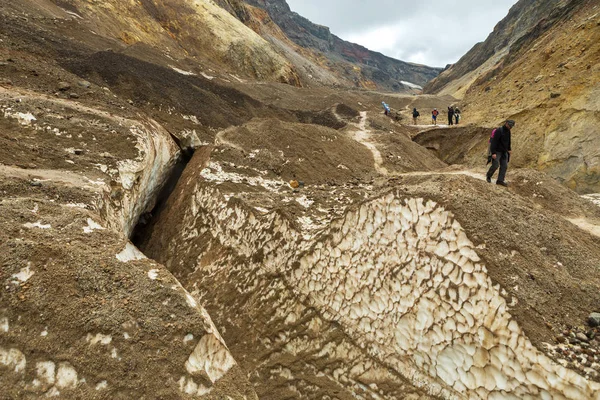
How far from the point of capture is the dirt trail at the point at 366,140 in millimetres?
13059

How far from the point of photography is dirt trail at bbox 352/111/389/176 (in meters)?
13.1

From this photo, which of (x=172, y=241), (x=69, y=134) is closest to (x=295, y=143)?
(x=172, y=241)

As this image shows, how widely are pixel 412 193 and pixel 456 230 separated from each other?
36.6 inches

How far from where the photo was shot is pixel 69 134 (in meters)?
7.37

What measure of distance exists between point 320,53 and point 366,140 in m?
93.6

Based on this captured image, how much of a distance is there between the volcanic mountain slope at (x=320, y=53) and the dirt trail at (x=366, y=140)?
2999 cm

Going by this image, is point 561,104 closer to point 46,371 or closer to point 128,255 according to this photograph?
point 128,255

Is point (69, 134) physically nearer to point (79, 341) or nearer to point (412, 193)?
point (79, 341)

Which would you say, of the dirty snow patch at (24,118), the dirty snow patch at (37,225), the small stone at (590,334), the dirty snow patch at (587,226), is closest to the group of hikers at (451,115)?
the dirty snow patch at (587,226)

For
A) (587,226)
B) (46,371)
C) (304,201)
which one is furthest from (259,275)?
(587,226)

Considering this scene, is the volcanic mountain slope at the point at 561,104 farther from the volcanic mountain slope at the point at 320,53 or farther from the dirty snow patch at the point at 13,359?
the volcanic mountain slope at the point at 320,53

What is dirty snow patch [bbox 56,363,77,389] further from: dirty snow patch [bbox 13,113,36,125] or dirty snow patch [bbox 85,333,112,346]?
dirty snow patch [bbox 13,113,36,125]

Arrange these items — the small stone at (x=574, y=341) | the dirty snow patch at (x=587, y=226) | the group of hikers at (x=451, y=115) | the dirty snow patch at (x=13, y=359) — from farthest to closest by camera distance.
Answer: the group of hikers at (x=451, y=115) < the dirty snow patch at (x=587, y=226) < the small stone at (x=574, y=341) < the dirty snow patch at (x=13, y=359)

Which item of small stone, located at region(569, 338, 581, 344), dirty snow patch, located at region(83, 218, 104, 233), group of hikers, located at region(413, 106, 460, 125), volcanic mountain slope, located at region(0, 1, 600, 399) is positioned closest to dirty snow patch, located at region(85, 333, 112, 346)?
volcanic mountain slope, located at region(0, 1, 600, 399)
